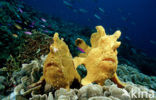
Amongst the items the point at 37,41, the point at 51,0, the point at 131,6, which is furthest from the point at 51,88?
the point at 131,6

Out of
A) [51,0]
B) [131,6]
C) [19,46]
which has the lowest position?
[19,46]

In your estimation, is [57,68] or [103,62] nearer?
[57,68]

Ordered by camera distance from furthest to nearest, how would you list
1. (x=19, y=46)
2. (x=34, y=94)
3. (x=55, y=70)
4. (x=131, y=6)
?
(x=131, y=6)
(x=19, y=46)
(x=34, y=94)
(x=55, y=70)

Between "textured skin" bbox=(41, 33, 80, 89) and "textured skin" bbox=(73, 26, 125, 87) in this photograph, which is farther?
"textured skin" bbox=(73, 26, 125, 87)

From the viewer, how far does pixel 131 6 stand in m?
125

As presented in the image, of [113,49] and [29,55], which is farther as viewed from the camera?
[29,55]

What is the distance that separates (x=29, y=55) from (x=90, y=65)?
8.44ft

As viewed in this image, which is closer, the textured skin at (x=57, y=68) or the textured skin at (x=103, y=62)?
the textured skin at (x=57, y=68)

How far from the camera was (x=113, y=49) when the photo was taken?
1905 millimetres

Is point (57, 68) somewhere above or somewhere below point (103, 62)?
below

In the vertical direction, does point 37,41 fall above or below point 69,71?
above

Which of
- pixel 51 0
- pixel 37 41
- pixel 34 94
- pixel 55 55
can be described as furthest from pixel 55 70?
pixel 51 0

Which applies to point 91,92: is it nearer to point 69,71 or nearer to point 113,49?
point 69,71

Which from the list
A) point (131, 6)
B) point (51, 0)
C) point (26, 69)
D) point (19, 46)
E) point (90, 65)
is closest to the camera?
point (90, 65)
